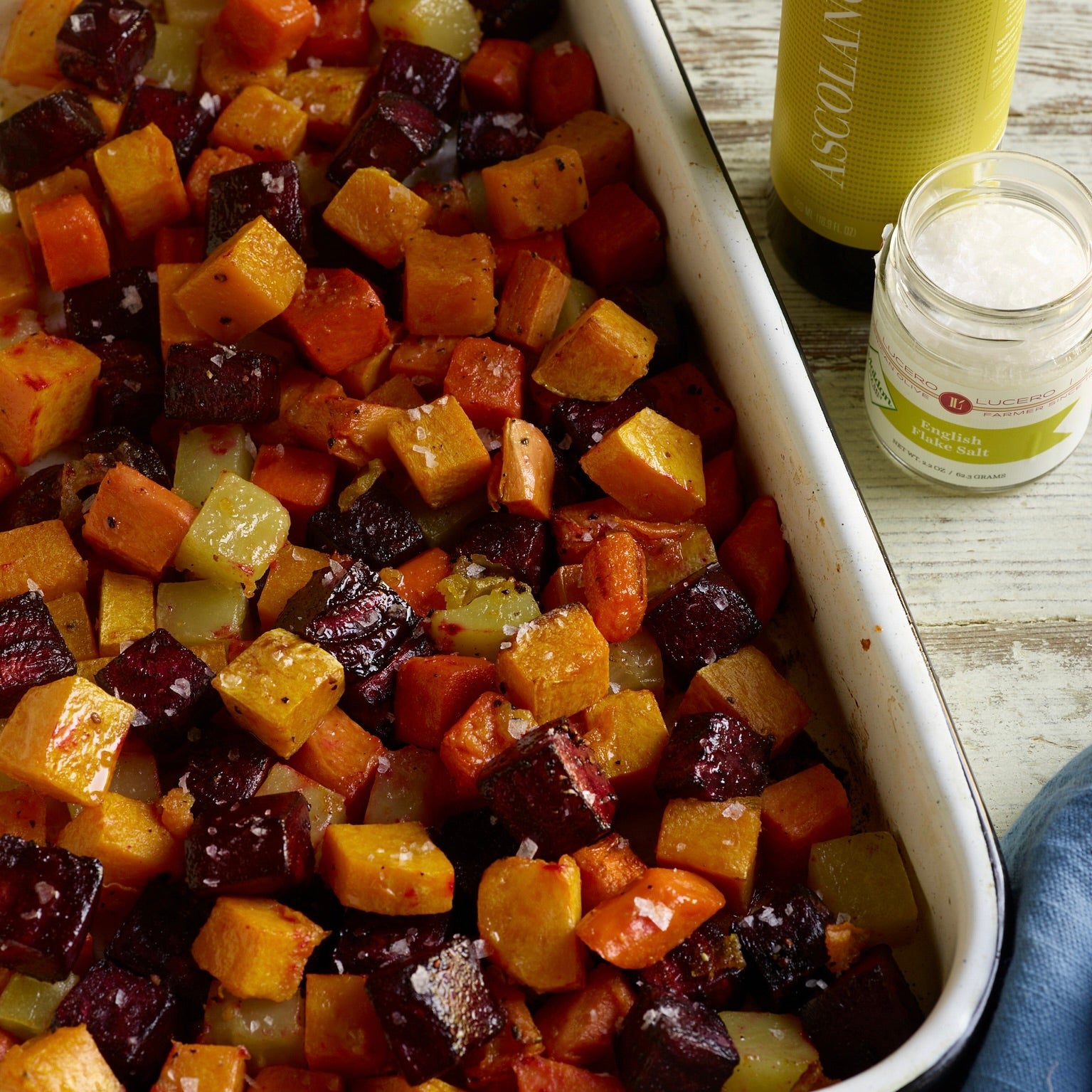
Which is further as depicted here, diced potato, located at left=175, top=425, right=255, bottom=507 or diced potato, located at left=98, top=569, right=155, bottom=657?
diced potato, located at left=175, top=425, right=255, bottom=507

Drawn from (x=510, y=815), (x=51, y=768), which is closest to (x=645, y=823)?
(x=510, y=815)

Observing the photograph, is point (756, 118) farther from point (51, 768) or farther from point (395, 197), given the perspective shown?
point (51, 768)

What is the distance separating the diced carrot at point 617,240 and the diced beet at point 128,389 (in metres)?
0.67

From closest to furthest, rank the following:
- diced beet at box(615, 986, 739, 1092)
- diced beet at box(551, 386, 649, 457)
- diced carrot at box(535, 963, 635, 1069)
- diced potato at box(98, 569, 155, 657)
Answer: diced beet at box(615, 986, 739, 1092) → diced carrot at box(535, 963, 635, 1069) → diced potato at box(98, 569, 155, 657) → diced beet at box(551, 386, 649, 457)

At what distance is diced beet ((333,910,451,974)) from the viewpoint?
60.6 inches

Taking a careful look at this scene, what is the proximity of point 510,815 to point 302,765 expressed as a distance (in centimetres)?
31

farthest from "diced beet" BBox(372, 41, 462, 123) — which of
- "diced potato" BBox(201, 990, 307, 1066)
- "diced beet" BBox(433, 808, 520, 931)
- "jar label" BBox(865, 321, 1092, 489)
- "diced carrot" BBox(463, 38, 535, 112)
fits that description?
"diced potato" BBox(201, 990, 307, 1066)

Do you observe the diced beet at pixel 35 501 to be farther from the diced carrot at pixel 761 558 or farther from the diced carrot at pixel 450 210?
the diced carrot at pixel 761 558

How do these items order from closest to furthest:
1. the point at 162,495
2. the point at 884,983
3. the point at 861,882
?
the point at 884,983 → the point at 861,882 → the point at 162,495

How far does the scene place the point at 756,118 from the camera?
2424mm

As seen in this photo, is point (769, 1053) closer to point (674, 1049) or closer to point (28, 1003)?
point (674, 1049)

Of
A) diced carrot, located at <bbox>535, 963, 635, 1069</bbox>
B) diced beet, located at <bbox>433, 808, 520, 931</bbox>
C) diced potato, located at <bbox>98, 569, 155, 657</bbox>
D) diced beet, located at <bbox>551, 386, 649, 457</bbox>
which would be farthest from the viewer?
diced beet, located at <bbox>551, 386, 649, 457</bbox>

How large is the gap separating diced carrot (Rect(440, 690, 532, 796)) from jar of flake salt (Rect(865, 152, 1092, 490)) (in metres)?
0.73

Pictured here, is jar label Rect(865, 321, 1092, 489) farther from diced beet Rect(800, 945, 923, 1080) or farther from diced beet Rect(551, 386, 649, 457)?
diced beet Rect(800, 945, 923, 1080)
